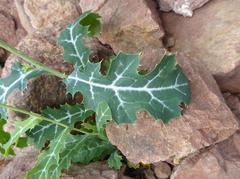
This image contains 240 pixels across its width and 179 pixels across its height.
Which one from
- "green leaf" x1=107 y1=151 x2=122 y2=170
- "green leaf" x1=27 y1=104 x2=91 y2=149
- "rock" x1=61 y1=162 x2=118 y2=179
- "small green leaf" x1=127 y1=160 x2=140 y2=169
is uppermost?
"green leaf" x1=27 y1=104 x2=91 y2=149

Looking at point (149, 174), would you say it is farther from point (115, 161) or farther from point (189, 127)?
point (189, 127)

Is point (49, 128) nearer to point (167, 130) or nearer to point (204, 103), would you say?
point (167, 130)

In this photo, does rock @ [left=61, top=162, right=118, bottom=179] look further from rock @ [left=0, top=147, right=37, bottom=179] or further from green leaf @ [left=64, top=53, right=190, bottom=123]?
green leaf @ [left=64, top=53, right=190, bottom=123]

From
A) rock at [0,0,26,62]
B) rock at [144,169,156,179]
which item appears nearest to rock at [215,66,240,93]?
rock at [144,169,156,179]

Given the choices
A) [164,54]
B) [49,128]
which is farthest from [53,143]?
[164,54]

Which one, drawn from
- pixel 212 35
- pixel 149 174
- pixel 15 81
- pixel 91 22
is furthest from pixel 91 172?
pixel 212 35

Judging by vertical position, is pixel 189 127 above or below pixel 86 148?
above

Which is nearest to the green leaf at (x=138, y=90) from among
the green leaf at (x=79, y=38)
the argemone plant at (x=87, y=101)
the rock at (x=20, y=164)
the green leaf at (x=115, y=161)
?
the argemone plant at (x=87, y=101)
